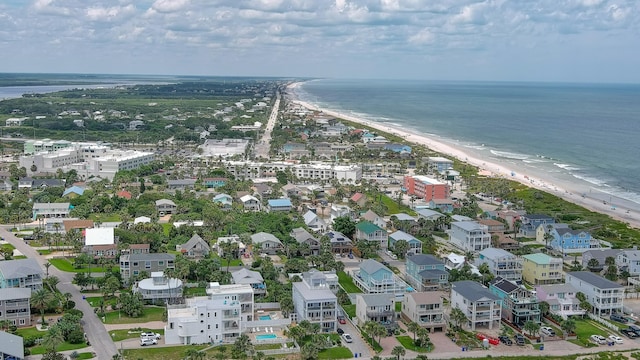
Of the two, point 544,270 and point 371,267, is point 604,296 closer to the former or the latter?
point 544,270

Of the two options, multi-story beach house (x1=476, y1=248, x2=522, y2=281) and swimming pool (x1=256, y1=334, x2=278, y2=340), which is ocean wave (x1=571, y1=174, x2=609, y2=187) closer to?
multi-story beach house (x1=476, y1=248, x2=522, y2=281)

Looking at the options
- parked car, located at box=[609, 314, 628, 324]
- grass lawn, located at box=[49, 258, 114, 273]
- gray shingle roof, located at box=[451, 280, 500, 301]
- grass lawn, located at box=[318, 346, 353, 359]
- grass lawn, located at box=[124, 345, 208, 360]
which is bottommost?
parked car, located at box=[609, 314, 628, 324]

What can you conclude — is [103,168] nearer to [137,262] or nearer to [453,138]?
[137,262]

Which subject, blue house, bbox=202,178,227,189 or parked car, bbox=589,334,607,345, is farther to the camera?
blue house, bbox=202,178,227,189

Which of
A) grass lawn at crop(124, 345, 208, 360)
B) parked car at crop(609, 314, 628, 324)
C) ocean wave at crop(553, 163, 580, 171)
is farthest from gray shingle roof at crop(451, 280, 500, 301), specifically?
ocean wave at crop(553, 163, 580, 171)

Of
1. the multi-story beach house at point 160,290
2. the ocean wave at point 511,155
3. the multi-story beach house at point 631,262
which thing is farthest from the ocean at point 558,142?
the multi-story beach house at point 160,290

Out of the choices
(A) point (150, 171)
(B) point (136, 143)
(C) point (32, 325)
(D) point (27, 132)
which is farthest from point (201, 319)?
(D) point (27, 132)
